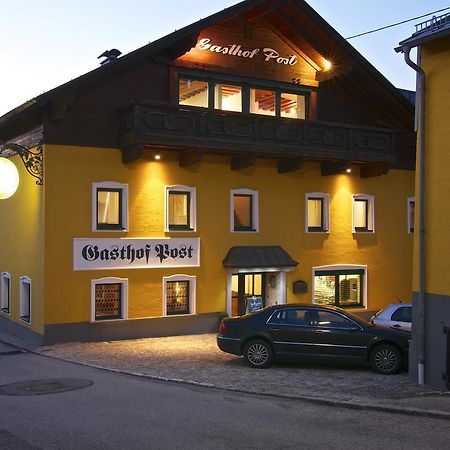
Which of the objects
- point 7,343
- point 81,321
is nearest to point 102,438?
point 81,321

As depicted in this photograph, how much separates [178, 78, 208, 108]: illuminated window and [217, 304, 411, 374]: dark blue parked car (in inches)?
342

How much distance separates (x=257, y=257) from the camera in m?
22.5

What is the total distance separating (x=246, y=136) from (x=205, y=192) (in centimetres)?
237

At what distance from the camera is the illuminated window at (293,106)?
2358cm

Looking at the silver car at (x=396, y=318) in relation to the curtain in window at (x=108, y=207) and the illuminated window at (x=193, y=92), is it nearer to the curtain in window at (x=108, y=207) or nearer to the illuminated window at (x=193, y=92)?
the curtain in window at (x=108, y=207)

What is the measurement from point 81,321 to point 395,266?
1255cm

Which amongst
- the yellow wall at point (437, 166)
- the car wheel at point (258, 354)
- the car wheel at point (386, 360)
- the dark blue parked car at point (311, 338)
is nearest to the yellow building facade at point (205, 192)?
the dark blue parked car at point (311, 338)

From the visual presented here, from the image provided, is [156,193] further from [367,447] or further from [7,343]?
[367,447]

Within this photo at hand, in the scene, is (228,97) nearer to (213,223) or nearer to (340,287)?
(213,223)

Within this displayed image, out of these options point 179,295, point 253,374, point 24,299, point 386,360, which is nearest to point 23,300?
point 24,299

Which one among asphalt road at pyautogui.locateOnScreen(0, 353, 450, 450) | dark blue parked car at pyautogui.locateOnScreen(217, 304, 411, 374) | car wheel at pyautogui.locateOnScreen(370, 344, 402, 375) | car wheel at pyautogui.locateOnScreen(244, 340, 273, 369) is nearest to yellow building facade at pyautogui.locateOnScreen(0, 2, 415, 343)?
dark blue parked car at pyautogui.locateOnScreen(217, 304, 411, 374)

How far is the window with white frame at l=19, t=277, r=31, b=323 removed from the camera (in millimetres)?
21250

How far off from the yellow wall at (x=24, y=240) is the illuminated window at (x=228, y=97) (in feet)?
21.8

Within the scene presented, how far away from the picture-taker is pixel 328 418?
10773 millimetres
